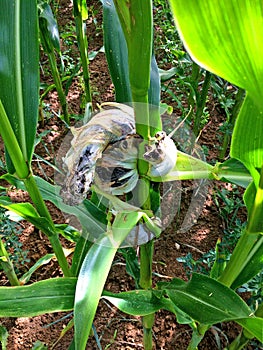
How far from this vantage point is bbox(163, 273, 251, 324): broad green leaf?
1.78ft

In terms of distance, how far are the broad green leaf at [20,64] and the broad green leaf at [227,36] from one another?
402 mm

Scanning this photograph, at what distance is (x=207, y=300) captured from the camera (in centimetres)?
58

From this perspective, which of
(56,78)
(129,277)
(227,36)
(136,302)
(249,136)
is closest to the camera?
(227,36)

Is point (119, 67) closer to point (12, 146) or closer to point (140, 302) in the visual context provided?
point (12, 146)

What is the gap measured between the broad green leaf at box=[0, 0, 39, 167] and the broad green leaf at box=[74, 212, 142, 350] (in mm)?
207

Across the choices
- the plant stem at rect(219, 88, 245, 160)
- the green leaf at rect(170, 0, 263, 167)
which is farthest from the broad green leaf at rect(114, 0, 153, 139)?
the plant stem at rect(219, 88, 245, 160)

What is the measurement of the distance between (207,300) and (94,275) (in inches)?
6.6

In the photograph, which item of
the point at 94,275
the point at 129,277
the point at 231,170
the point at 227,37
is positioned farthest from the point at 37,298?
the point at 129,277

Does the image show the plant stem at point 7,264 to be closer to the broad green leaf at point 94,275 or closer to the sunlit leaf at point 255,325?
the broad green leaf at point 94,275

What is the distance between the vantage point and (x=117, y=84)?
65 centimetres

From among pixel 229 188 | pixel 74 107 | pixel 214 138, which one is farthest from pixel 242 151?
pixel 74 107

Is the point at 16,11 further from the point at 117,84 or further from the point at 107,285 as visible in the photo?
the point at 107,285

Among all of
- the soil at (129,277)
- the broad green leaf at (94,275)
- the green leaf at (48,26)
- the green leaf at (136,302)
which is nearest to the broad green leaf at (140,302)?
the green leaf at (136,302)

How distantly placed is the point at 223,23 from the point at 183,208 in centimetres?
91
